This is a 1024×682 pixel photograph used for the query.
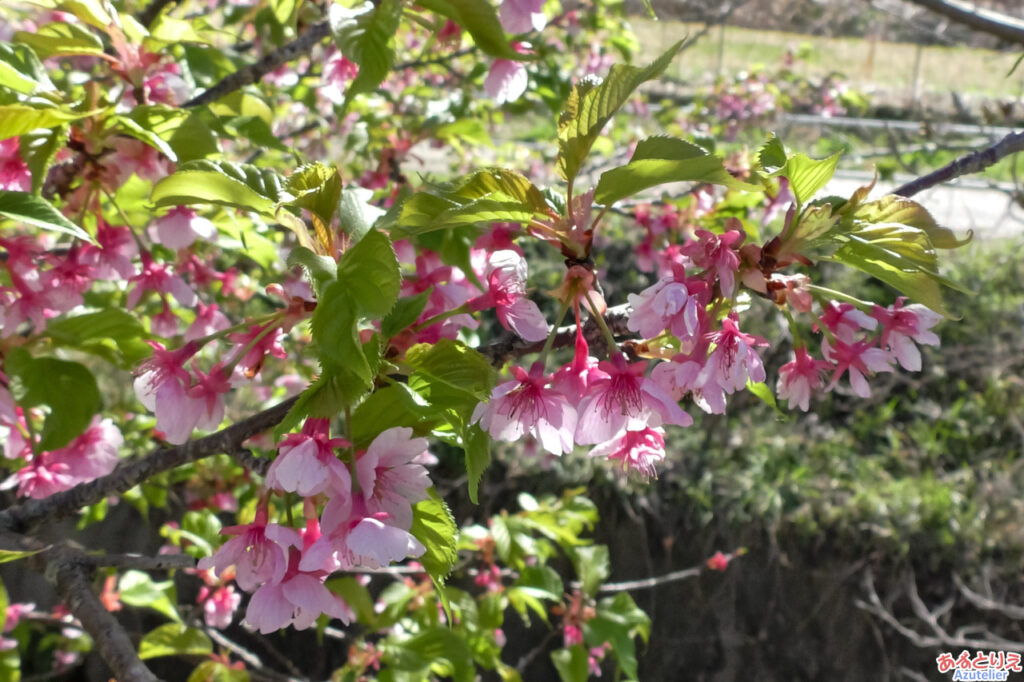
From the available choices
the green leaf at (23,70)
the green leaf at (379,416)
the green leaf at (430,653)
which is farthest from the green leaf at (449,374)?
the green leaf at (430,653)

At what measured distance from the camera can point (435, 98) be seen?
244cm

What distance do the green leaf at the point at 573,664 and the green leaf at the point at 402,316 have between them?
1.36 m

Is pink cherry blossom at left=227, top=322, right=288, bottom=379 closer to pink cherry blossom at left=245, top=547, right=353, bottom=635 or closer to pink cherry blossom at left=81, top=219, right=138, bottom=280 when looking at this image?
pink cherry blossom at left=245, top=547, right=353, bottom=635

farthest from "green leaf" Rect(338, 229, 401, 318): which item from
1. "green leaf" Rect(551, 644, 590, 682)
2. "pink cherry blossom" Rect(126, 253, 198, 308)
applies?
"green leaf" Rect(551, 644, 590, 682)

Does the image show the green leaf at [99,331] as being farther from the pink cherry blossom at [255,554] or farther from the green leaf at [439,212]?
the green leaf at [439,212]

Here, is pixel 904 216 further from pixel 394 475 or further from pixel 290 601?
pixel 290 601

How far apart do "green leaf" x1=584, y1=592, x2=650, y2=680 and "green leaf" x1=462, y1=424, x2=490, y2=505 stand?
1.18 metres

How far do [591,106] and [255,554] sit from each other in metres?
0.46

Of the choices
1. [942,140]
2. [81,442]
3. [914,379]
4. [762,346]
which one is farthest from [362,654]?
[914,379]

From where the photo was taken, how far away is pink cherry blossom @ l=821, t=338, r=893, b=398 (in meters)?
0.76

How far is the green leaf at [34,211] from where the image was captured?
64 centimetres

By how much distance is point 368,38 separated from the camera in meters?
0.84

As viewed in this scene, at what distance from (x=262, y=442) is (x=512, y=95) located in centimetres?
55

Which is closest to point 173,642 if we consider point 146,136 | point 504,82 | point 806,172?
point 146,136
